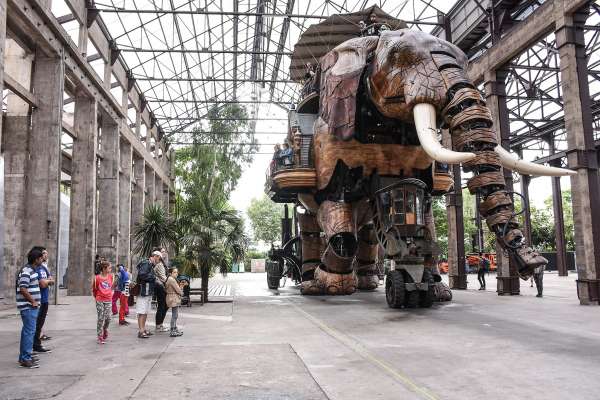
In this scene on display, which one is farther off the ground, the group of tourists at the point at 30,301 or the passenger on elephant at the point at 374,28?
the passenger on elephant at the point at 374,28

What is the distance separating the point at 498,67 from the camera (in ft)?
52.2

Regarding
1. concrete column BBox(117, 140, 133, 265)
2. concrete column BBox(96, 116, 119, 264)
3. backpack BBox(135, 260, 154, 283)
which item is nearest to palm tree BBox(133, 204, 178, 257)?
concrete column BBox(96, 116, 119, 264)

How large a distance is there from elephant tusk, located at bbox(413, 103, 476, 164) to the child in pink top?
547 cm

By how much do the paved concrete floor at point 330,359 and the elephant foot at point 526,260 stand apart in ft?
3.06

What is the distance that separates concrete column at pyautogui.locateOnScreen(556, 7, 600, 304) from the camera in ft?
37.7

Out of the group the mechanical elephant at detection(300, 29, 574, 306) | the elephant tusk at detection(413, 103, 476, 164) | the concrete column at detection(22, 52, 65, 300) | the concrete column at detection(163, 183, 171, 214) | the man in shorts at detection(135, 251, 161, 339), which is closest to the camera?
the elephant tusk at detection(413, 103, 476, 164)

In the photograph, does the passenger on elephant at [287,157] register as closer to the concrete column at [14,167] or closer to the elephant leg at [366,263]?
the elephant leg at [366,263]

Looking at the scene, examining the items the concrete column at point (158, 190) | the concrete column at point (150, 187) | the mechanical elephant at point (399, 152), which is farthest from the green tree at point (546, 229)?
the mechanical elephant at point (399, 152)

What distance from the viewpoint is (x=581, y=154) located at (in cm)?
1180

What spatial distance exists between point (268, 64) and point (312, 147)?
2397 cm

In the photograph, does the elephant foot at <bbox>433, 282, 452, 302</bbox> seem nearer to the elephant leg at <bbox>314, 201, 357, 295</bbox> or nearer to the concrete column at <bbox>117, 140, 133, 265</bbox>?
the elephant leg at <bbox>314, 201, 357, 295</bbox>

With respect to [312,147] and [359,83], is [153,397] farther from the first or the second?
[312,147]

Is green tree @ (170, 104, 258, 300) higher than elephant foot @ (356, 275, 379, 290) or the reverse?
higher

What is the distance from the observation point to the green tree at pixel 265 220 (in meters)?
59.7
